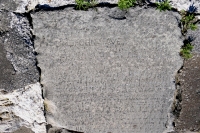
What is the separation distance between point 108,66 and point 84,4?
0.36 m

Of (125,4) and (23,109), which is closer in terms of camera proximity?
(125,4)

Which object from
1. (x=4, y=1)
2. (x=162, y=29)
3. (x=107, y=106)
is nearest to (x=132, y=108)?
(x=107, y=106)

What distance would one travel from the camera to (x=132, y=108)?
189cm

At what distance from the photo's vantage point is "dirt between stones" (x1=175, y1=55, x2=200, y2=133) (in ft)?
6.11

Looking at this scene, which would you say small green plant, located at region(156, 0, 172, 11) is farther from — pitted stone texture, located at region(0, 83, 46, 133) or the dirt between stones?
pitted stone texture, located at region(0, 83, 46, 133)

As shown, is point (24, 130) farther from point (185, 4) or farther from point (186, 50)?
point (185, 4)

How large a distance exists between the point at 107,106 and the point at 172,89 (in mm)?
388

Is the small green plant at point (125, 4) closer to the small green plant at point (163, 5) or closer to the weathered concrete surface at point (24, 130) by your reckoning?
the small green plant at point (163, 5)

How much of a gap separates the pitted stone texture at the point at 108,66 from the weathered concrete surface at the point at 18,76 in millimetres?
55

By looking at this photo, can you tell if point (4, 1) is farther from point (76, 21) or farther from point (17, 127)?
point (17, 127)

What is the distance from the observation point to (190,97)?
6.38ft

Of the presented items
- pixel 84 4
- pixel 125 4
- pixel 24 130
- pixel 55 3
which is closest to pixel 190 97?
pixel 125 4

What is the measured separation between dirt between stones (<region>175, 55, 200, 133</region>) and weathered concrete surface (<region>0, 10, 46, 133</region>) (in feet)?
2.75

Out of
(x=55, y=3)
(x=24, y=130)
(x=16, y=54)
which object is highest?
(x=55, y=3)
